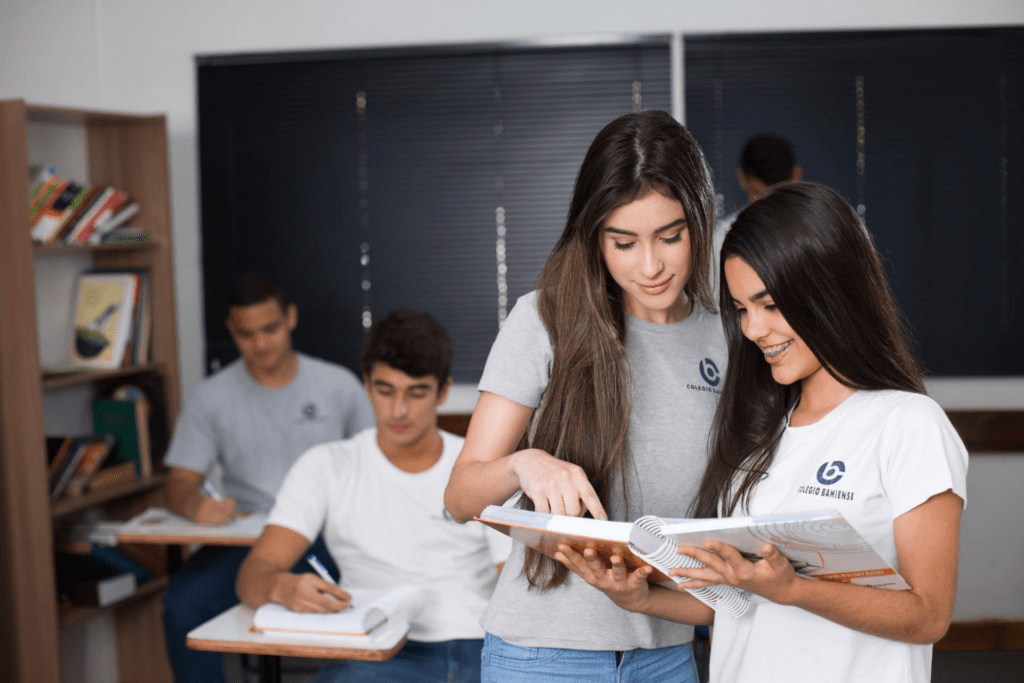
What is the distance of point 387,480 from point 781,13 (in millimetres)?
2549

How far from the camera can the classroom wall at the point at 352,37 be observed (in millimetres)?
3805

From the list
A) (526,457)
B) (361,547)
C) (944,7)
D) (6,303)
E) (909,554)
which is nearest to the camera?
(909,554)

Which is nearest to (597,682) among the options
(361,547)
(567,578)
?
(567,578)

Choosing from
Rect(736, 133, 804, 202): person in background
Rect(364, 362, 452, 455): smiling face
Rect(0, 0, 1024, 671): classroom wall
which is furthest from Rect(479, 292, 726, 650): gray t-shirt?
Rect(0, 0, 1024, 671): classroom wall

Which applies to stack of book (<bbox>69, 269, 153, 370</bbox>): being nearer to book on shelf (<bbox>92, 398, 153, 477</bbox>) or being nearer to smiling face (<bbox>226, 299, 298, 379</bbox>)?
book on shelf (<bbox>92, 398, 153, 477</bbox>)

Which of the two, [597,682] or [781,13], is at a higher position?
[781,13]

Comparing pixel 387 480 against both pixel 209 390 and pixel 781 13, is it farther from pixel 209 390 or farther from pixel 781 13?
pixel 781 13

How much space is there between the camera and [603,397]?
4.42 feet

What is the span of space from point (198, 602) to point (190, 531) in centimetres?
30

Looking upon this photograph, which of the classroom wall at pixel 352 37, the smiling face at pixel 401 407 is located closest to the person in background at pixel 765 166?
the classroom wall at pixel 352 37

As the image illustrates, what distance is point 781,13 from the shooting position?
150 inches

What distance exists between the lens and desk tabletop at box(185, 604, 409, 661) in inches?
75.8

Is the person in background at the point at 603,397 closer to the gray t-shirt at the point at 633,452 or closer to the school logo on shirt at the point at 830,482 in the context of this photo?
the gray t-shirt at the point at 633,452

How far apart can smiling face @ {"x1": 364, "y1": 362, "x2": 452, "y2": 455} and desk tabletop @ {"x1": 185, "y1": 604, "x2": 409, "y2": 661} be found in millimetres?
572
